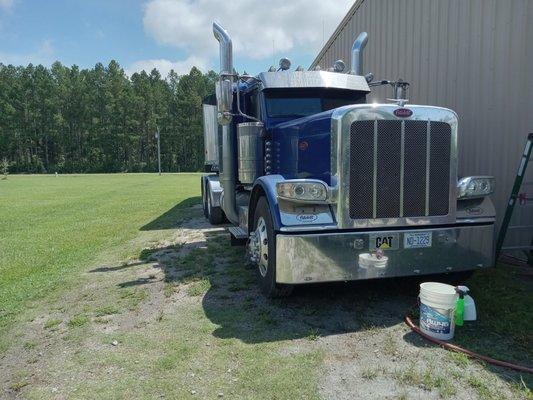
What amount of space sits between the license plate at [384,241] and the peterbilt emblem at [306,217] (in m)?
0.56

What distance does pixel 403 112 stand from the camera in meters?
4.10

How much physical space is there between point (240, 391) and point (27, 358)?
1.89 metres

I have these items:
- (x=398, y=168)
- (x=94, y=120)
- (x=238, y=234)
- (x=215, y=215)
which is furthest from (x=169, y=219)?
(x=94, y=120)

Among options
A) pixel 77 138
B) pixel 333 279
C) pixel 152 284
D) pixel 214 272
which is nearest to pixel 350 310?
pixel 333 279

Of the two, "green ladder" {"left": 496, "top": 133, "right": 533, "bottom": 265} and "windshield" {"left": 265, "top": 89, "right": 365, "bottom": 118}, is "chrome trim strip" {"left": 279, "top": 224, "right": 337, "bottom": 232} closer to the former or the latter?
"windshield" {"left": 265, "top": 89, "right": 365, "bottom": 118}

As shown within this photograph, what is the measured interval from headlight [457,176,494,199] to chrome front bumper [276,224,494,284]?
372 millimetres

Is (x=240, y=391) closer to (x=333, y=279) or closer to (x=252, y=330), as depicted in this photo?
(x=252, y=330)

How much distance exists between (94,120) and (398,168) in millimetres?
74060

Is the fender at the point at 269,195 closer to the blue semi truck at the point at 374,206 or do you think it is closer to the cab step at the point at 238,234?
the blue semi truck at the point at 374,206

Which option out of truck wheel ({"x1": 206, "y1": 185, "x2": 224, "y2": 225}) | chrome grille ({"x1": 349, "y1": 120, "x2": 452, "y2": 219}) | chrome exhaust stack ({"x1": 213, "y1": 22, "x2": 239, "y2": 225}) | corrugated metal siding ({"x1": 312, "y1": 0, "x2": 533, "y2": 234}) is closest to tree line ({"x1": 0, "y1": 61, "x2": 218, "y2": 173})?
truck wheel ({"x1": 206, "y1": 185, "x2": 224, "y2": 225})

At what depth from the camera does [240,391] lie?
2926 millimetres

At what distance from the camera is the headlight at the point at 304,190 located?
4.05 m

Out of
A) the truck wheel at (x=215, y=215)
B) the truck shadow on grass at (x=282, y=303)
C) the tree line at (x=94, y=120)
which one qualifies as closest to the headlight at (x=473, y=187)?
the truck shadow on grass at (x=282, y=303)

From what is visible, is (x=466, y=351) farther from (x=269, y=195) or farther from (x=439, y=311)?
(x=269, y=195)
